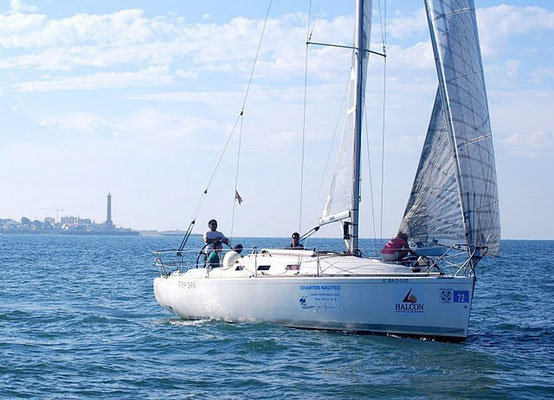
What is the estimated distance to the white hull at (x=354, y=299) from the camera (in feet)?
54.0

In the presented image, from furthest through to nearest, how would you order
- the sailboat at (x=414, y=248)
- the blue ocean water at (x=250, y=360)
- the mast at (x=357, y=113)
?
the mast at (x=357, y=113), the sailboat at (x=414, y=248), the blue ocean water at (x=250, y=360)

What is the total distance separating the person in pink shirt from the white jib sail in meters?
1.26

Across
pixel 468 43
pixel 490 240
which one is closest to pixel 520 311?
pixel 490 240

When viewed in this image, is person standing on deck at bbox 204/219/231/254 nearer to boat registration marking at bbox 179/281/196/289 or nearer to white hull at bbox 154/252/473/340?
boat registration marking at bbox 179/281/196/289

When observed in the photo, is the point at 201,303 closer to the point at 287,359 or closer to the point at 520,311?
the point at 287,359

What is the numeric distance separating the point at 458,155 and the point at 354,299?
3777 millimetres

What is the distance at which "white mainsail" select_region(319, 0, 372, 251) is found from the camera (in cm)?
1889

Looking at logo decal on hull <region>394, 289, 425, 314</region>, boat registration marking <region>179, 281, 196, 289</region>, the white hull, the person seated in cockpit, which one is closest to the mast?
the white hull

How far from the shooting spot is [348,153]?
1911cm

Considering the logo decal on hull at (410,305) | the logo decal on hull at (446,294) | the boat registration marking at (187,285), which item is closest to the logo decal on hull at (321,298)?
the logo decal on hull at (410,305)

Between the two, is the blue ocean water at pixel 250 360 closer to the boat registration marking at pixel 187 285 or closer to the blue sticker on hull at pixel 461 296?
the boat registration marking at pixel 187 285

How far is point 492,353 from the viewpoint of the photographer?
54.5 ft

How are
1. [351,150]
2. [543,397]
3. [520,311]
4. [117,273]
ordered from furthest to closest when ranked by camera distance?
[117,273] < [520,311] < [351,150] < [543,397]

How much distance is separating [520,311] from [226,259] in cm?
959
